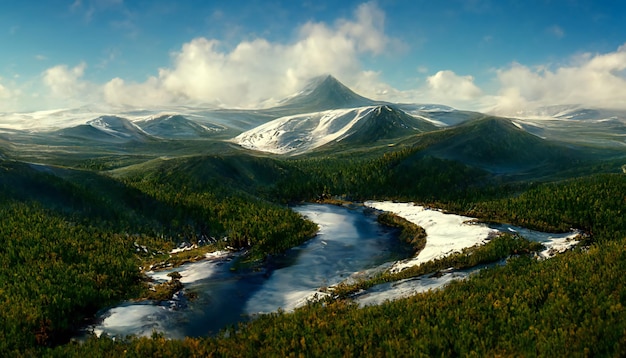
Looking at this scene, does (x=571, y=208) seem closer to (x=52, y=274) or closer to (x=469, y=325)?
(x=469, y=325)

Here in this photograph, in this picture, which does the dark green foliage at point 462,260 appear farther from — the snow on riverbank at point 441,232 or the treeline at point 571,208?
the treeline at point 571,208

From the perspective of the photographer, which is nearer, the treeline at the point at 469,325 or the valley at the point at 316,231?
Result: the treeline at the point at 469,325

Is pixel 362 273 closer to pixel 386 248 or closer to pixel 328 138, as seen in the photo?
pixel 386 248

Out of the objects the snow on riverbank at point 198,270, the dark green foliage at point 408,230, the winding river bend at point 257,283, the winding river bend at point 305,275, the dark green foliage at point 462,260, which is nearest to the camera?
the winding river bend at point 257,283

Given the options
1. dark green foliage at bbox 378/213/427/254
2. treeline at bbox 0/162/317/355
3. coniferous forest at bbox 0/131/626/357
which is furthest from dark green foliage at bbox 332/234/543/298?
treeline at bbox 0/162/317/355

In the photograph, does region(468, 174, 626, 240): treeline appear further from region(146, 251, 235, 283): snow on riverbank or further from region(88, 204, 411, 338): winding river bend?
region(146, 251, 235, 283): snow on riverbank

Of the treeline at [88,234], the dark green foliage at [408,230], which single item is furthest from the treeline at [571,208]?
the treeline at [88,234]
